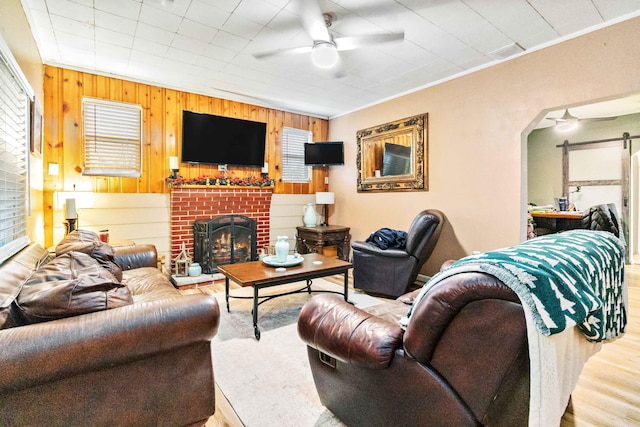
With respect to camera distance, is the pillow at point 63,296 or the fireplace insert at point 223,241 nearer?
the pillow at point 63,296

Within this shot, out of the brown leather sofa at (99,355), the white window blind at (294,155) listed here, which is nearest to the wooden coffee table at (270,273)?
the brown leather sofa at (99,355)

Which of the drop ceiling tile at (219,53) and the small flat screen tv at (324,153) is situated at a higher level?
the drop ceiling tile at (219,53)

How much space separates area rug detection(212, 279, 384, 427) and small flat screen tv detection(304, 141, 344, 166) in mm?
2972

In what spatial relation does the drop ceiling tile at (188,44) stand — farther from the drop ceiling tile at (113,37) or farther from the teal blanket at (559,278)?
the teal blanket at (559,278)

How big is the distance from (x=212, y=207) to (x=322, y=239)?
174 centimetres

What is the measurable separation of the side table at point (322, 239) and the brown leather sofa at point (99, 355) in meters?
3.56

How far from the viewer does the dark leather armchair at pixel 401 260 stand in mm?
3504

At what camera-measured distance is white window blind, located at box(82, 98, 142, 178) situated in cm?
383

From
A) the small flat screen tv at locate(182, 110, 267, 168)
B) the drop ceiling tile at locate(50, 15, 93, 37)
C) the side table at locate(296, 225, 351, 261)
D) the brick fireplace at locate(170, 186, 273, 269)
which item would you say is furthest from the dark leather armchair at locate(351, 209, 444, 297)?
the drop ceiling tile at locate(50, 15, 93, 37)

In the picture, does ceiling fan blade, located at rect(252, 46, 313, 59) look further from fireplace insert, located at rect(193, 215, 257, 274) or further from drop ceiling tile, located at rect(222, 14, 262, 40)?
fireplace insert, located at rect(193, 215, 257, 274)

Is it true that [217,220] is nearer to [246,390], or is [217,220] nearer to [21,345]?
[246,390]

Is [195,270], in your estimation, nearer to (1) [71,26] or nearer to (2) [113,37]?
(2) [113,37]

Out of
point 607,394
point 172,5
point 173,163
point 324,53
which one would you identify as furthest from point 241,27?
point 607,394

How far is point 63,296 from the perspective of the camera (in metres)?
1.28
